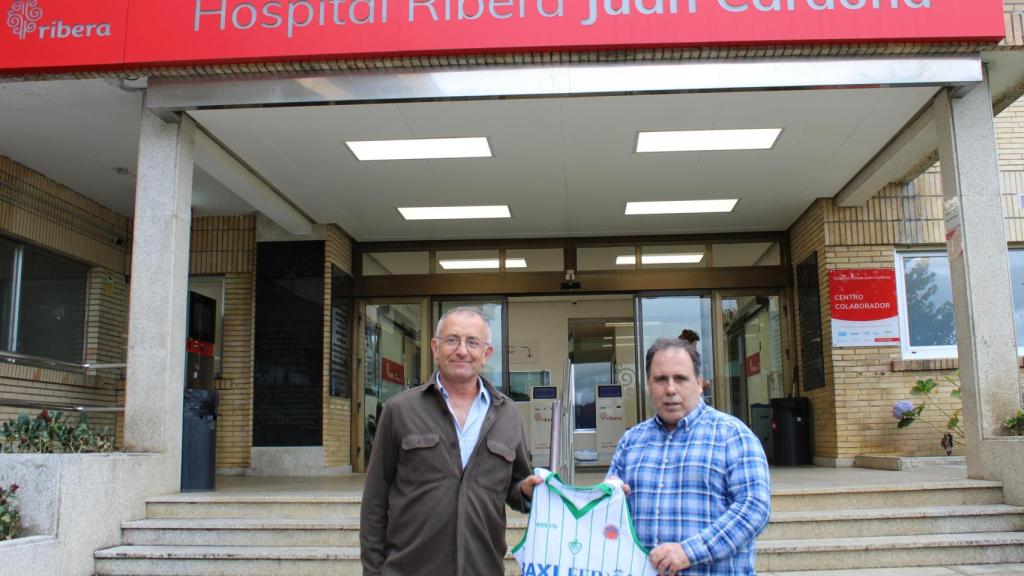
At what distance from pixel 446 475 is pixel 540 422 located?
1207 centimetres

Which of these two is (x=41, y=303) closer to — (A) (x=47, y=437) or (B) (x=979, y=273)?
(A) (x=47, y=437)

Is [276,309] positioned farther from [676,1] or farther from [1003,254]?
[1003,254]

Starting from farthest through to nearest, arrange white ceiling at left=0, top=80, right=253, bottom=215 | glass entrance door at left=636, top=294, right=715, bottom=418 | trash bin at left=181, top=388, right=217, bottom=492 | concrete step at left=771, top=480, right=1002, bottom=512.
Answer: glass entrance door at left=636, top=294, right=715, bottom=418 → trash bin at left=181, top=388, right=217, bottom=492 → white ceiling at left=0, top=80, right=253, bottom=215 → concrete step at left=771, top=480, right=1002, bottom=512

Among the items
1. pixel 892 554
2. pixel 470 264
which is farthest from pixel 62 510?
pixel 470 264

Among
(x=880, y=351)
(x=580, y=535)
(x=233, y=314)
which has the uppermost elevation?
(x=233, y=314)

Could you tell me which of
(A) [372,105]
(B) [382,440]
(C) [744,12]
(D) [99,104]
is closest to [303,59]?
(A) [372,105]

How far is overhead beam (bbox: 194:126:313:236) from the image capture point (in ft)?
25.7

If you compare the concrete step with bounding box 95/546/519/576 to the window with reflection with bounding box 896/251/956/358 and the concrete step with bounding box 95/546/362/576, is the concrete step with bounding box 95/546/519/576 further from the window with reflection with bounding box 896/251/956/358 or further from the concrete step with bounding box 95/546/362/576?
the window with reflection with bounding box 896/251/956/358

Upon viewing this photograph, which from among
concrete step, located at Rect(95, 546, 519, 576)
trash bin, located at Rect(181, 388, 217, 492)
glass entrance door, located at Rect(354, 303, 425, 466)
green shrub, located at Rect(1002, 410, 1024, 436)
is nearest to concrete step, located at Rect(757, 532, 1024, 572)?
green shrub, located at Rect(1002, 410, 1024, 436)

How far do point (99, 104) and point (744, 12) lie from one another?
5.18 meters

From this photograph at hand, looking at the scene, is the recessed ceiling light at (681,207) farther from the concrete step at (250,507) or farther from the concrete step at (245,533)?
the concrete step at (245,533)

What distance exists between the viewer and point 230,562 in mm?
5645

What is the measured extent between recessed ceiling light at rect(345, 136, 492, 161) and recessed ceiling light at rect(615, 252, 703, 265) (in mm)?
3589

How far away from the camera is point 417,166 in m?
8.60
